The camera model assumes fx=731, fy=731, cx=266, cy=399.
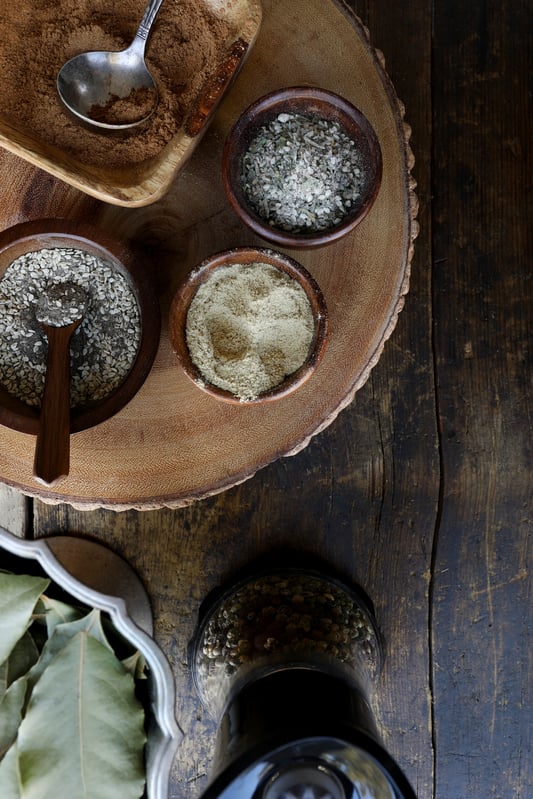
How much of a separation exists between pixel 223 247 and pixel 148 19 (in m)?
0.31

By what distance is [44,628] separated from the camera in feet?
3.67

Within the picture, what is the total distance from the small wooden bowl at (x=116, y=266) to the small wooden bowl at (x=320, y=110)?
5.9 inches

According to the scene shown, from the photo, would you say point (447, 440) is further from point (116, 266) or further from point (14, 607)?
point (14, 607)

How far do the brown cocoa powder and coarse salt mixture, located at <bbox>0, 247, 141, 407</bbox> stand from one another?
0.14 meters

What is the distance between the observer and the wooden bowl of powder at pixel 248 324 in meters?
0.88

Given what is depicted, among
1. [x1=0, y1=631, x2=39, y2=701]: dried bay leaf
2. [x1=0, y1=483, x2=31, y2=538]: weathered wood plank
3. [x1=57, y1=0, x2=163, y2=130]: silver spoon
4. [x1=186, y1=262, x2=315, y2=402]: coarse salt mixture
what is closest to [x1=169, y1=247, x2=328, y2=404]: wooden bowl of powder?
[x1=186, y1=262, x2=315, y2=402]: coarse salt mixture

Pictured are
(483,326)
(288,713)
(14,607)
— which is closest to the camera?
(288,713)

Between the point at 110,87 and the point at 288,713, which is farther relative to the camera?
the point at 110,87

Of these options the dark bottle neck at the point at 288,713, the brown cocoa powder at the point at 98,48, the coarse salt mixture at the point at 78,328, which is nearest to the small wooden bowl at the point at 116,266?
the coarse salt mixture at the point at 78,328

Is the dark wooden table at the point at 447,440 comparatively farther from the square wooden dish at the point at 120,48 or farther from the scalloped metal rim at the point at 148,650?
the square wooden dish at the point at 120,48

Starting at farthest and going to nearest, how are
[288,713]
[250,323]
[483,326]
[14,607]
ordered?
1. [483,326]
2. [14,607]
3. [250,323]
4. [288,713]

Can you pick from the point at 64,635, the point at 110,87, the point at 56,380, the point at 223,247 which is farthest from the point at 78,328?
the point at 64,635

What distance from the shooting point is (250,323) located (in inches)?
35.7

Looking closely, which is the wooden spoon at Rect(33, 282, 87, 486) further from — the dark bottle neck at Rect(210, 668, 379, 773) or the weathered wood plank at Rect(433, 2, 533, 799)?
the weathered wood plank at Rect(433, 2, 533, 799)
